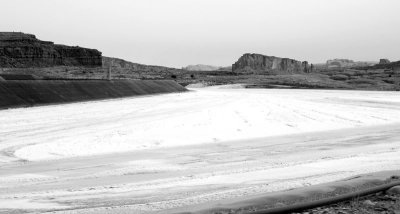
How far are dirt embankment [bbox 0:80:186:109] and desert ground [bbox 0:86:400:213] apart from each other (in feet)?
10.0

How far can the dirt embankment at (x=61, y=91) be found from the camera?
2061 cm

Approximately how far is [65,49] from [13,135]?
108m

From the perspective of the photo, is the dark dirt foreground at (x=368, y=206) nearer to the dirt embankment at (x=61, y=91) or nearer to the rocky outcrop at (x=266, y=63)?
the dirt embankment at (x=61, y=91)

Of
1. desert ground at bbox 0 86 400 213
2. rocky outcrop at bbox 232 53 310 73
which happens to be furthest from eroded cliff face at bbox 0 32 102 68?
desert ground at bbox 0 86 400 213

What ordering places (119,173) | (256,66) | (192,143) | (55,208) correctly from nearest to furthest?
1. (55,208)
2. (119,173)
3. (192,143)
4. (256,66)

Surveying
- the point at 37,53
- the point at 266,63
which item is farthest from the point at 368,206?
the point at 266,63

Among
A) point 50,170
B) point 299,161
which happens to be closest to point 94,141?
point 50,170

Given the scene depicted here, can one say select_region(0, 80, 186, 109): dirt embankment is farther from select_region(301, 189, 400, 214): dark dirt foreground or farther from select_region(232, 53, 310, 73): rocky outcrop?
select_region(232, 53, 310, 73): rocky outcrop

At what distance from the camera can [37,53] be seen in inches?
4257

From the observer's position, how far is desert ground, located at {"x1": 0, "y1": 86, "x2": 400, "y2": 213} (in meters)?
6.27

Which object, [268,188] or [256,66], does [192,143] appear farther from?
[256,66]

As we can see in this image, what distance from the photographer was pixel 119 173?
7.85 m

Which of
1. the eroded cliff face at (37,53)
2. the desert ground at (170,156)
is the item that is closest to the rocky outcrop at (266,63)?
the eroded cliff face at (37,53)

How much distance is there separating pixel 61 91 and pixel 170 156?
16611 mm
